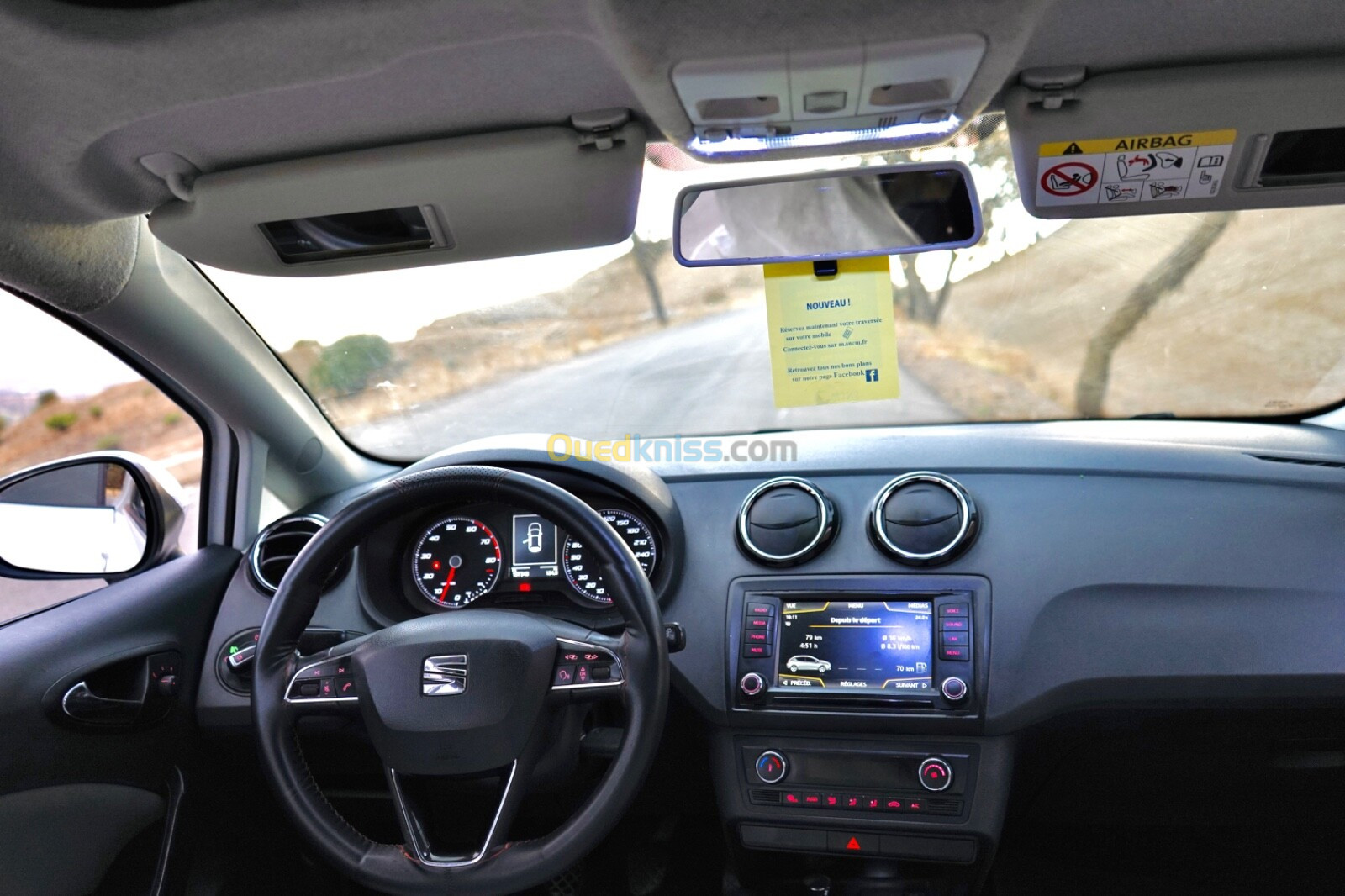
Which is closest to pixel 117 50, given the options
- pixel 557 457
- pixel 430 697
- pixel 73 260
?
pixel 73 260

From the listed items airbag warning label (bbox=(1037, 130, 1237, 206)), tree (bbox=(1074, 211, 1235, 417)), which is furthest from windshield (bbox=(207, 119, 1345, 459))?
airbag warning label (bbox=(1037, 130, 1237, 206))

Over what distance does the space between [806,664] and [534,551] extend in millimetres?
740

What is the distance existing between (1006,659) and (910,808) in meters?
0.41

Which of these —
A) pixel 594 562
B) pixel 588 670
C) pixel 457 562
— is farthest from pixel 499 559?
pixel 588 670

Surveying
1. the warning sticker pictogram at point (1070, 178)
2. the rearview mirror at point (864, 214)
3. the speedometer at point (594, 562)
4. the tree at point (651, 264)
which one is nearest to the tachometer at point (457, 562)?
the speedometer at point (594, 562)

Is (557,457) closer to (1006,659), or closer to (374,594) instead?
(374,594)

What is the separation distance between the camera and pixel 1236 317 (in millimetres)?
3018

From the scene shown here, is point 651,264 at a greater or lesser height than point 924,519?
greater

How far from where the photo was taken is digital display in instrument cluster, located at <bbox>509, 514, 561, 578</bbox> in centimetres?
245

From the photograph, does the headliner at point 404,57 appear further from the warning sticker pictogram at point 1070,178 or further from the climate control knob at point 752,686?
the climate control knob at point 752,686

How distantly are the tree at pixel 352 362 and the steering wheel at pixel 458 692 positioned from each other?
4.08 feet

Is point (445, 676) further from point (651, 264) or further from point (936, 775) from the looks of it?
point (651, 264)

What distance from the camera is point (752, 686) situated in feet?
7.42

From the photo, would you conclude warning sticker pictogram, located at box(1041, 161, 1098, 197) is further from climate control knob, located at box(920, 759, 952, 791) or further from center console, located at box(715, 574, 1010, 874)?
climate control knob, located at box(920, 759, 952, 791)
